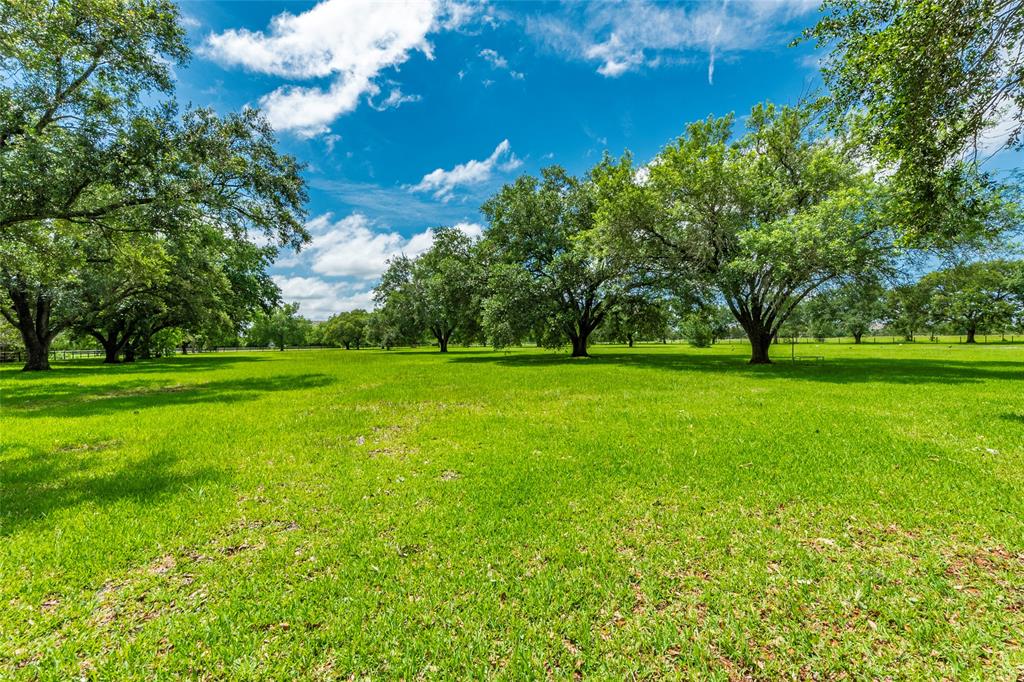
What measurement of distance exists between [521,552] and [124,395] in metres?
17.5

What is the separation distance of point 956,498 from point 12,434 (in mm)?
16571

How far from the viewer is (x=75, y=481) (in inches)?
222

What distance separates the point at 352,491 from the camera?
5.17m

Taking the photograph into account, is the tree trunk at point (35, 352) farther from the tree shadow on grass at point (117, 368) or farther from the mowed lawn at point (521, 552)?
the mowed lawn at point (521, 552)

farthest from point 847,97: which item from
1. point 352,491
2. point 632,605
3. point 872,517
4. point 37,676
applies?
point 37,676

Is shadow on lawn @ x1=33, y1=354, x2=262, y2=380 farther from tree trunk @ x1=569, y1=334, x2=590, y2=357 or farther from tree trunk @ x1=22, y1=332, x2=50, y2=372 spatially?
tree trunk @ x1=569, y1=334, x2=590, y2=357

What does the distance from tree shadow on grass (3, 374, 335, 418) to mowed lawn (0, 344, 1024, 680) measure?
4047 millimetres

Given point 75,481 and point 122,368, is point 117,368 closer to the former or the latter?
point 122,368

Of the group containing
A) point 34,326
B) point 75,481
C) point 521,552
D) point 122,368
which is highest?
point 34,326

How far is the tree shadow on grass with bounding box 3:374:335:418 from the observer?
11.0m

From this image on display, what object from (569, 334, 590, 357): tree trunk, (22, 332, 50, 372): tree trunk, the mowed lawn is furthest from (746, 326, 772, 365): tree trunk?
(22, 332, 50, 372): tree trunk

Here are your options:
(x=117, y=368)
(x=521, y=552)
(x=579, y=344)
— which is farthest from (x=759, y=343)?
(x=117, y=368)

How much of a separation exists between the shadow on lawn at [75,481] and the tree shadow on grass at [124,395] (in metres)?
5.03

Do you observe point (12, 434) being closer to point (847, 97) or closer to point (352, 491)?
point (352, 491)
